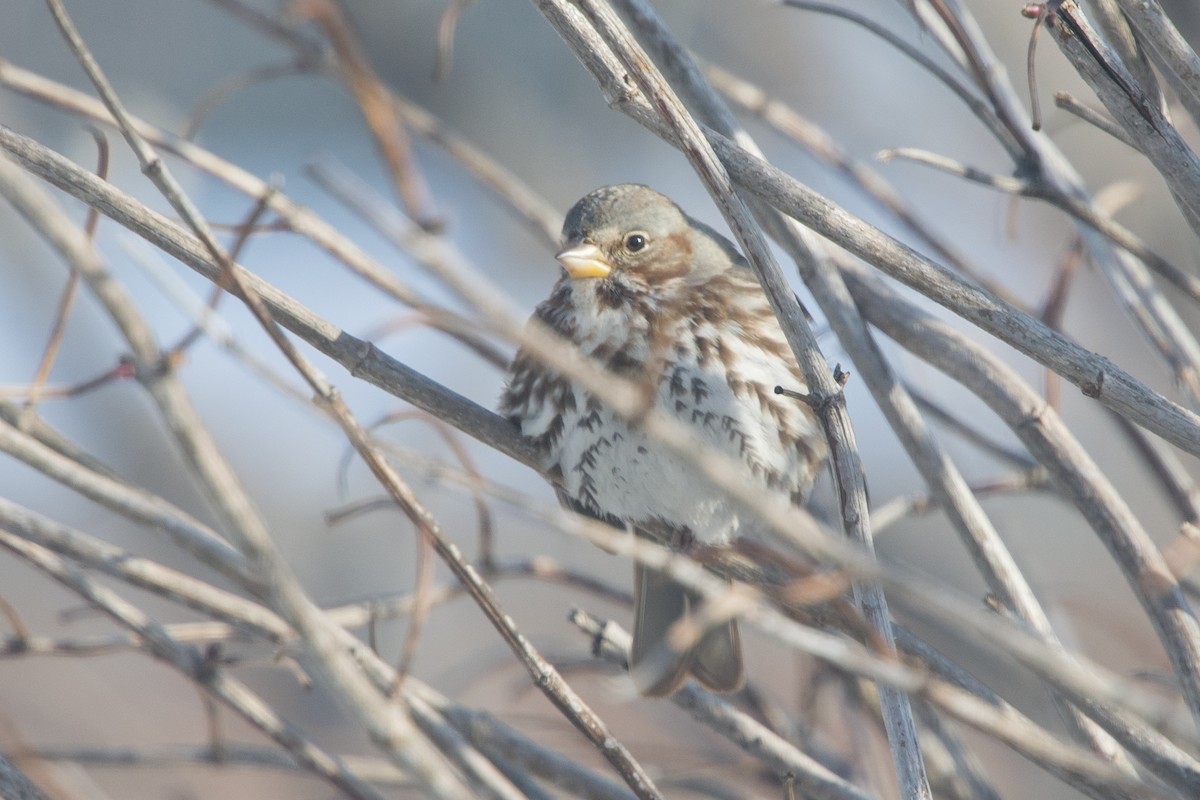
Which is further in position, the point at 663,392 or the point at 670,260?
the point at 670,260

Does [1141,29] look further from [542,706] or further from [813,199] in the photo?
[542,706]

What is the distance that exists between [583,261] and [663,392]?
39cm

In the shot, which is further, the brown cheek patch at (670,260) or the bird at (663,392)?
the brown cheek patch at (670,260)

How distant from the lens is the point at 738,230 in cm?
155

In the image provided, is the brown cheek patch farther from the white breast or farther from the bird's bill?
the white breast

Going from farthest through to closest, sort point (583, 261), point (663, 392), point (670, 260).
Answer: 1. point (670, 260)
2. point (583, 261)
3. point (663, 392)

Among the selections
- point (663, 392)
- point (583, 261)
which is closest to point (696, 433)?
point (663, 392)

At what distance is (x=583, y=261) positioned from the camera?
2723 millimetres

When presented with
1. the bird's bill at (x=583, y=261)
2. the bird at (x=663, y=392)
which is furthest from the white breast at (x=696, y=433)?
the bird's bill at (x=583, y=261)

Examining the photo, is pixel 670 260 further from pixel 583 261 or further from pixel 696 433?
pixel 696 433

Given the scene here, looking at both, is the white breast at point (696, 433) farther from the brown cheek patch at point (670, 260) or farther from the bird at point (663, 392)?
the brown cheek patch at point (670, 260)


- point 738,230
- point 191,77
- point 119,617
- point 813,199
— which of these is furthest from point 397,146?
point 191,77

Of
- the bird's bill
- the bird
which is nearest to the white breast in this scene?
the bird

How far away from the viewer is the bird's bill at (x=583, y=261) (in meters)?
2.70
